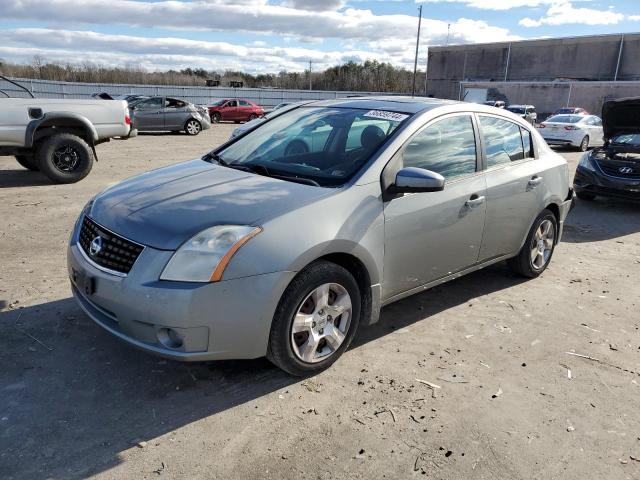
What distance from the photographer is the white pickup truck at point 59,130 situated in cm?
848

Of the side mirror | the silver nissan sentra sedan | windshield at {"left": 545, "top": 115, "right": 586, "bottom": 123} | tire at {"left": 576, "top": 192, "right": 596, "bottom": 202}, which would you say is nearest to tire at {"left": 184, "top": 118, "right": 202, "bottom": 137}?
windshield at {"left": 545, "top": 115, "right": 586, "bottom": 123}

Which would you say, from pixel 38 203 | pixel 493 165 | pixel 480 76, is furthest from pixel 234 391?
pixel 480 76

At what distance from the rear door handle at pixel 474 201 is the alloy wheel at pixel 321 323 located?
A: 1.33 meters

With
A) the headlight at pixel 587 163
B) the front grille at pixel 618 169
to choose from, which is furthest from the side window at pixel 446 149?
the headlight at pixel 587 163

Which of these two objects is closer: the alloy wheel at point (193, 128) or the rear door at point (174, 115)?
the rear door at point (174, 115)

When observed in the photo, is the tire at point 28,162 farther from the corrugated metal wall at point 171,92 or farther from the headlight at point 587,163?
the corrugated metal wall at point 171,92

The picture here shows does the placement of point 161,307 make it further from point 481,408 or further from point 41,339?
point 481,408

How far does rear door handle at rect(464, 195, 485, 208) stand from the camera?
13.3 feet

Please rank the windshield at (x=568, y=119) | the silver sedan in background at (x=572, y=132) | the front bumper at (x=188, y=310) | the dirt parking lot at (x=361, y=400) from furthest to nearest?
the windshield at (x=568, y=119) < the silver sedan in background at (x=572, y=132) < the front bumper at (x=188, y=310) < the dirt parking lot at (x=361, y=400)

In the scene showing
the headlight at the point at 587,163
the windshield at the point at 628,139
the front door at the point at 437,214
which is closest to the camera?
the front door at the point at 437,214

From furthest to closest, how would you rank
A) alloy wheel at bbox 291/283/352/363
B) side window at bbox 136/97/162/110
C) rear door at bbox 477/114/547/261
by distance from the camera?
side window at bbox 136/97/162/110
rear door at bbox 477/114/547/261
alloy wheel at bbox 291/283/352/363

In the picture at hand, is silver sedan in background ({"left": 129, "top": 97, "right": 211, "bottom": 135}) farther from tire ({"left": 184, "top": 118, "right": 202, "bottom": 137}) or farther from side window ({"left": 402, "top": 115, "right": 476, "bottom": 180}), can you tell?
side window ({"left": 402, "top": 115, "right": 476, "bottom": 180})

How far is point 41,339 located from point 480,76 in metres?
62.6

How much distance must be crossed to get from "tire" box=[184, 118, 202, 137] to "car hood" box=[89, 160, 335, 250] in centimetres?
1829
